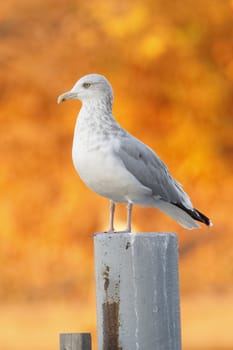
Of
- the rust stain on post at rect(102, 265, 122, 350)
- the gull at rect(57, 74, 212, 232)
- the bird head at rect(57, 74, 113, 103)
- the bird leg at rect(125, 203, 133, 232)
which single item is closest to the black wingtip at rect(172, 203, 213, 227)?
the gull at rect(57, 74, 212, 232)

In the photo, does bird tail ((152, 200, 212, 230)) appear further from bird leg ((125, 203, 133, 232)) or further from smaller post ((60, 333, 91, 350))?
smaller post ((60, 333, 91, 350))

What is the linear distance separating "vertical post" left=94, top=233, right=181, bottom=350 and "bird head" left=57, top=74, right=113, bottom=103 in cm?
270

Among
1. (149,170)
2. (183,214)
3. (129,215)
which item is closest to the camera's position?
(129,215)

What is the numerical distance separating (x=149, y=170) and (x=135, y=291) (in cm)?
258

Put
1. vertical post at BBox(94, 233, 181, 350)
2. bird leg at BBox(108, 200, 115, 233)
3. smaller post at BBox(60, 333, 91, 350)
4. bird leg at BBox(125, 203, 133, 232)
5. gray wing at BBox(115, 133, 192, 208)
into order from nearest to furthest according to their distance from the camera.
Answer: vertical post at BBox(94, 233, 181, 350) → smaller post at BBox(60, 333, 91, 350) → bird leg at BBox(125, 203, 133, 232) → bird leg at BBox(108, 200, 115, 233) → gray wing at BBox(115, 133, 192, 208)

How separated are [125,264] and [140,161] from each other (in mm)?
2362

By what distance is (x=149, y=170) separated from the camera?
973 cm

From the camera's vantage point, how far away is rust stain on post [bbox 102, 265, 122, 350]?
7582mm

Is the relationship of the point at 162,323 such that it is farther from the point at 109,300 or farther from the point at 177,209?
the point at 177,209

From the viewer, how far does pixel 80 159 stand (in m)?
9.10

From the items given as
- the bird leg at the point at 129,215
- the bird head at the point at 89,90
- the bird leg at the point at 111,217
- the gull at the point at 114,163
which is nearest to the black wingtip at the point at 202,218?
the gull at the point at 114,163

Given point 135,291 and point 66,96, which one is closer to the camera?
point 135,291

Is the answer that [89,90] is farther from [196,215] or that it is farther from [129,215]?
[196,215]

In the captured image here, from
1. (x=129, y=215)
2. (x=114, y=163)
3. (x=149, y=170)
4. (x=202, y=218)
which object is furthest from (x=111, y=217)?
(x=202, y=218)
